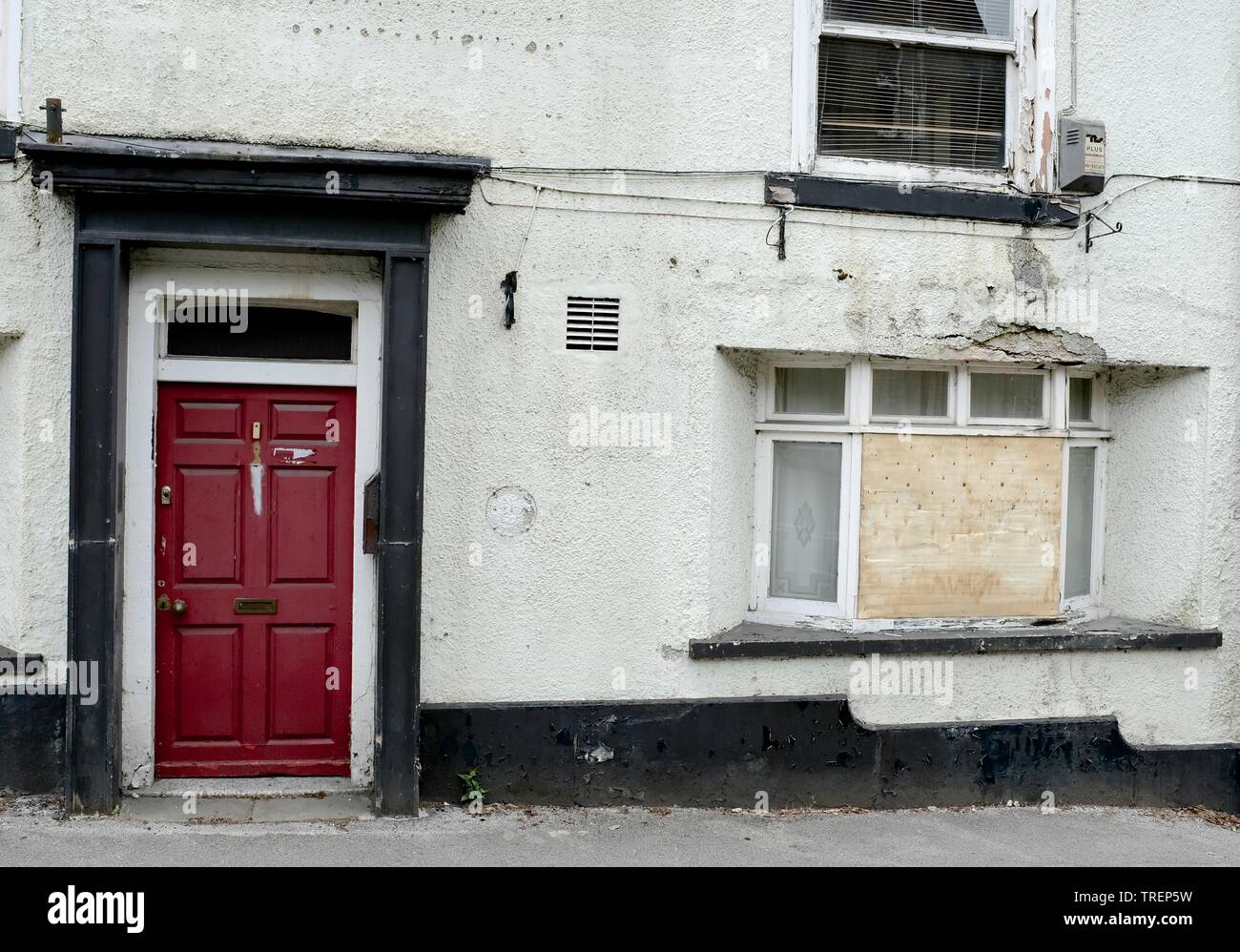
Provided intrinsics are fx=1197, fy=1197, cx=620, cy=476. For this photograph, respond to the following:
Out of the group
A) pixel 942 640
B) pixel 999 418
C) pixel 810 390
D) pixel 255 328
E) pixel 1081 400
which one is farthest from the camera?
pixel 1081 400

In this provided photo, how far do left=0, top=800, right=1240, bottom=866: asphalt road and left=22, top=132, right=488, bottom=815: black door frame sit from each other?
28 cm

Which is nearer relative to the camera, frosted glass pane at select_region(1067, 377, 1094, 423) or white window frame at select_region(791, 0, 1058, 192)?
white window frame at select_region(791, 0, 1058, 192)

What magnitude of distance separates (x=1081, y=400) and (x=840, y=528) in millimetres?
1872

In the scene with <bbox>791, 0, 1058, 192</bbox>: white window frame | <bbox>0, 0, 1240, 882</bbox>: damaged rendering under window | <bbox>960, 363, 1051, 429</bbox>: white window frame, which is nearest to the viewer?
<bbox>0, 0, 1240, 882</bbox>: damaged rendering under window

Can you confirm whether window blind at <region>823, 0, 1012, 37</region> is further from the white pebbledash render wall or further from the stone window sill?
the stone window sill

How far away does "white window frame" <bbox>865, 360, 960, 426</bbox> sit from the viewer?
23.1 feet

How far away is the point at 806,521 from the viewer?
7129mm

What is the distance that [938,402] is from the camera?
7172 millimetres

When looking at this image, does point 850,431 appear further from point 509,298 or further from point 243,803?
point 243,803

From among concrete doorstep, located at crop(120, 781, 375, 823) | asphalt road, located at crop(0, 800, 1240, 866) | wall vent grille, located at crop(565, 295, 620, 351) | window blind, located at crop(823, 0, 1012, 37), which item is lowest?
asphalt road, located at crop(0, 800, 1240, 866)

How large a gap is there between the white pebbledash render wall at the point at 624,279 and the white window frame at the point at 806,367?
138 millimetres

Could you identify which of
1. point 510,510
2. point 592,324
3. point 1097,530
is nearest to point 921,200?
point 592,324

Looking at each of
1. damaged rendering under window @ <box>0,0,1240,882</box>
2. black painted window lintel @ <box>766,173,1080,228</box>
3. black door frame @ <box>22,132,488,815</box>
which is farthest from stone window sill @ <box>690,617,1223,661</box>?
black painted window lintel @ <box>766,173,1080,228</box>

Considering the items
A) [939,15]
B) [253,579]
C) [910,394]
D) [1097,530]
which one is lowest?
[253,579]
